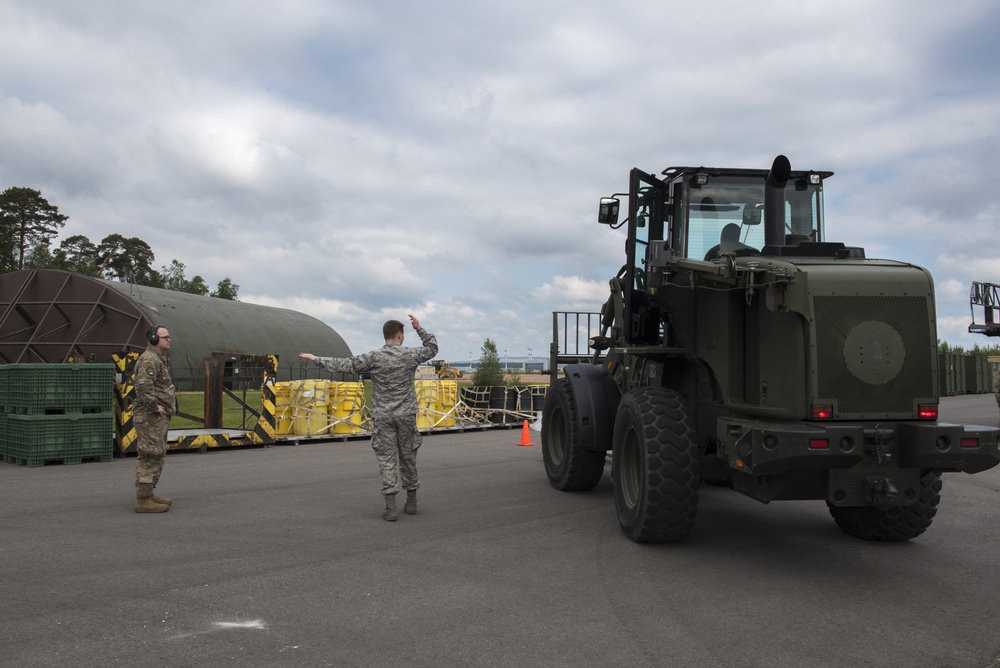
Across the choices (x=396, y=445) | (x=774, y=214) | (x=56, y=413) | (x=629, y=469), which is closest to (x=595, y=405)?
(x=629, y=469)

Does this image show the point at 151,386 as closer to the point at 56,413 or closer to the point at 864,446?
the point at 56,413

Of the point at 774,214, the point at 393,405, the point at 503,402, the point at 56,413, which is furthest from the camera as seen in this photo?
the point at 503,402

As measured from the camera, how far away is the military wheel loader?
560cm

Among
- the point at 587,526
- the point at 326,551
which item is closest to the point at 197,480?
the point at 326,551

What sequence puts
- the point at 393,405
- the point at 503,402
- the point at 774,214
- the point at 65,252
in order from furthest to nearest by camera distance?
the point at 65,252 < the point at 503,402 < the point at 393,405 < the point at 774,214

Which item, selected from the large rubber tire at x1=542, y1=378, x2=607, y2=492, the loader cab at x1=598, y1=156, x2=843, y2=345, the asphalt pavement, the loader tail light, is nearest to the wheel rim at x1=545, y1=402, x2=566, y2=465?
the large rubber tire at x1=542, y1=378, x2=607, y2=492

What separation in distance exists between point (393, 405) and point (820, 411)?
419 centimetres

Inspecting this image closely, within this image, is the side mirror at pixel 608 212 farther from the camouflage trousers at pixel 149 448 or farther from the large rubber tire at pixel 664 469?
the camouflage trousers at pixel 149 448

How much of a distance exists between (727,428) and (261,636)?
11.7ft

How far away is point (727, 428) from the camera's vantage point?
235 inches

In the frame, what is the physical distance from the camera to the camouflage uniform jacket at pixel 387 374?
26.6 feet

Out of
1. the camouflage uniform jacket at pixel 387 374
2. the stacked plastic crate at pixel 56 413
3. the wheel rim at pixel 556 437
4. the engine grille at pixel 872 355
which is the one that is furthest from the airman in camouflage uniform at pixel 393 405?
the stacked plastic crate at pixel 56 413

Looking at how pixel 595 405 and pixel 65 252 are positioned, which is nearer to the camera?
pixel 595 405

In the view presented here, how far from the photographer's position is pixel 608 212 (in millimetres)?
8594
